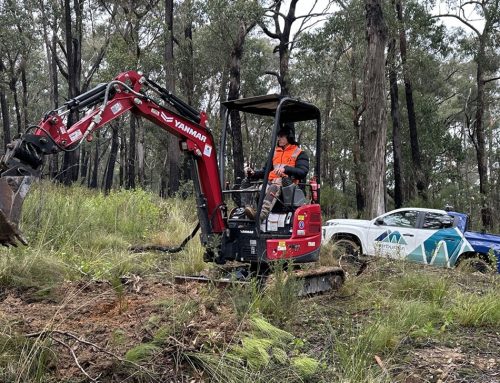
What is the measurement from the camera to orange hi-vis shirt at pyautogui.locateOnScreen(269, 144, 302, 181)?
7.40 meters

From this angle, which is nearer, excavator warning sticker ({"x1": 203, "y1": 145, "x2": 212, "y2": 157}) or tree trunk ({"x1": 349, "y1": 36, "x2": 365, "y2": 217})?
excavator warning sticker ({"x1": 203, "y1": 145, "x2": 212, "y2": 157})

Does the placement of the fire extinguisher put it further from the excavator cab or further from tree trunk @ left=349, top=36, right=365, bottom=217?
tree trunk @ left=349, top=36, right=365, bottom=217

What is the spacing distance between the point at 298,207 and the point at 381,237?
5896 mm

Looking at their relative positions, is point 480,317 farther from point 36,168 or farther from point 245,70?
point 245,70

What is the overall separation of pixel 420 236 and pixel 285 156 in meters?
6.06

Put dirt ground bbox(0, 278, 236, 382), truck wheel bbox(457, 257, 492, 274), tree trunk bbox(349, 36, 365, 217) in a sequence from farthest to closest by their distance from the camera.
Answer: tree trunk bbox(349, 36, 365, 217) → truck wheel bbox(457, 257, 492, 274) → dirt ground bbox(0, 278, 236, 382)

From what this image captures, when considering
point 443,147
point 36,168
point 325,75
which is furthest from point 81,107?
point 443,147

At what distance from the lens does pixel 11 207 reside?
14.3ft

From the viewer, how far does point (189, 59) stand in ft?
103

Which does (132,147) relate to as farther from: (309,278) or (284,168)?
(309,278)

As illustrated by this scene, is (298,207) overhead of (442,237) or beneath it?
overhead

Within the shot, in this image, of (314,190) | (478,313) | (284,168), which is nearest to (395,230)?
(314,190)

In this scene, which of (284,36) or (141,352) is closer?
(141,352)

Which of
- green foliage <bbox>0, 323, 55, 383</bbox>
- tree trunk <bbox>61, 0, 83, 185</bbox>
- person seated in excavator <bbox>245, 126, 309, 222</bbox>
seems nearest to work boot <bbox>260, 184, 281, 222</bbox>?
person seated in excavator <bbox>245, 126, 309, 222</bbox>
